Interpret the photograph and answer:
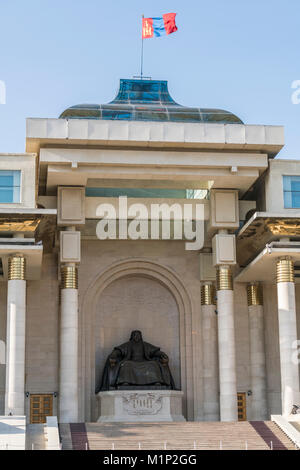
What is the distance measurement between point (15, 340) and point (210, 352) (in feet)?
28.5

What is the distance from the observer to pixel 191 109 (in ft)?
118

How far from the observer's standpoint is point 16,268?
3191 centimetres

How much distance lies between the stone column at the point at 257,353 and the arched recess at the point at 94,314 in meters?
2.41

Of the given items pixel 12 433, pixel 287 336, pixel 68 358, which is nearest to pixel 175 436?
pixel 12 433

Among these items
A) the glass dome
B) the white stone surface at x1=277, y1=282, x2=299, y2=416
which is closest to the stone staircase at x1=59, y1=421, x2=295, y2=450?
the white stone surface at x1=277, y1=282, x2=299, y2=416

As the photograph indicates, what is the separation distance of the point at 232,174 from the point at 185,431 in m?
9.54

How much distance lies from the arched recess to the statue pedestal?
1473 millimetres

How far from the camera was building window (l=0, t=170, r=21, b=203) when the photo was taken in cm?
3288

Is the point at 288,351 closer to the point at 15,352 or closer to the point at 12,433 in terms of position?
the point at 15,352

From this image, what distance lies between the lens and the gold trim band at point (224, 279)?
34.3 meters

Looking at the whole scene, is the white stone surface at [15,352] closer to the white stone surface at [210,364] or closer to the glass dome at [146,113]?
the glass dome at [146,113]

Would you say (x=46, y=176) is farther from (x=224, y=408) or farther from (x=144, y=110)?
(x=224, y=408)

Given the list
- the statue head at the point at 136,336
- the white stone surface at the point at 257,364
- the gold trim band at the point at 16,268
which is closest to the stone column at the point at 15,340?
the gold trim band at the point at 16,268
